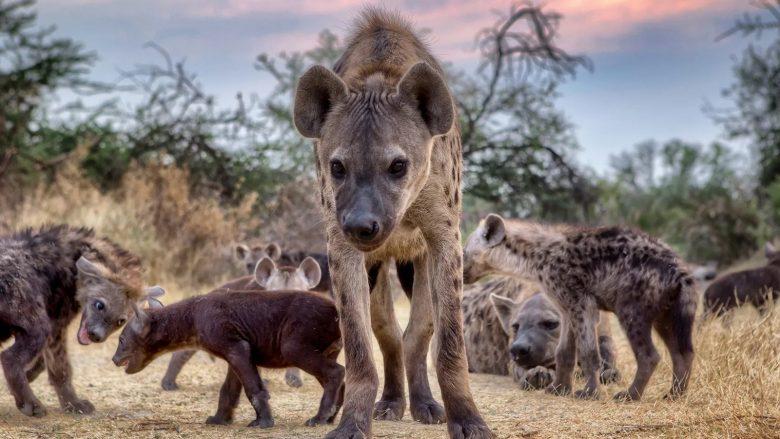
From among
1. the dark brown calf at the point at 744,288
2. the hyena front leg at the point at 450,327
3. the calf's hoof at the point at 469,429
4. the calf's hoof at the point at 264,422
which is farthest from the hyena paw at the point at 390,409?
the dark brown calf at the point at 744,288

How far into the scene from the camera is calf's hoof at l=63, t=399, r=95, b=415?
568cm

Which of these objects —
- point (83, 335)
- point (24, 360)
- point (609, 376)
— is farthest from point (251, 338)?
point (609, 376)

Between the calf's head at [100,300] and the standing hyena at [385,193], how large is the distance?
4.68 feet

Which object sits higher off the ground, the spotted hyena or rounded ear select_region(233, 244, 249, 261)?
rounded ear select_region(233, 244, 249, 261)

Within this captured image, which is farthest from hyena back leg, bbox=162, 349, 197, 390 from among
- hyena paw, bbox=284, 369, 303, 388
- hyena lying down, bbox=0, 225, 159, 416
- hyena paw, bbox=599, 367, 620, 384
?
hyena paw, bbox=599, 367, 620, 384

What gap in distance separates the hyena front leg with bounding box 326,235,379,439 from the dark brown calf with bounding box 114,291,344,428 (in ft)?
1.53

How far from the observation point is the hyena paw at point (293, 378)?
6984mm

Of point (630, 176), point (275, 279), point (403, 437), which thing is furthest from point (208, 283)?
point (630, 176)

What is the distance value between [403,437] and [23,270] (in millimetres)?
2355

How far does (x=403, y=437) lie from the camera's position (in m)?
4.71

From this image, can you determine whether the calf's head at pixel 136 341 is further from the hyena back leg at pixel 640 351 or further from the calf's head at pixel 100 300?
the hyena back leg at pixel 640 351

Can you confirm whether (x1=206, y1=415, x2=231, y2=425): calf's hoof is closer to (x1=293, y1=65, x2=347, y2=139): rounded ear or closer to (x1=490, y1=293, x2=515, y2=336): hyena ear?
(x1=293, y1=65, x2=347, y2=139): rounded ear

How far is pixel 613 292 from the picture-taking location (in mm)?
6254

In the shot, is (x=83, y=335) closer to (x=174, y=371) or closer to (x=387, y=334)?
(x=174, y=371)
